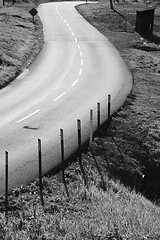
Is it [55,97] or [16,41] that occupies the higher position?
[55,97]

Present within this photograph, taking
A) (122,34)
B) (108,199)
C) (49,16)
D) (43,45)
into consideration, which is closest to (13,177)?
(108,199)

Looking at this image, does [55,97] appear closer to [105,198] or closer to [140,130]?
[140,130]

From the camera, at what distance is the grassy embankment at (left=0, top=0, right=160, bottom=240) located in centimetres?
971

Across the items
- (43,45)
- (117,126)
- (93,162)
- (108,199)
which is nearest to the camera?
(108,199)

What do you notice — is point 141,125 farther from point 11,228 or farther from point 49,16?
point 49,16

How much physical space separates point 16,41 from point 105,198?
2301 cm

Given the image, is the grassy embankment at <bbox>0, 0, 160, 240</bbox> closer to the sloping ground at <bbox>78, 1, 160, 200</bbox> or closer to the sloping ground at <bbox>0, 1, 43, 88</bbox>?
the sloping ground at <bbox>78, 1, 160, 200</bbox>

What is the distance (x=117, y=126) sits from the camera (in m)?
16.8

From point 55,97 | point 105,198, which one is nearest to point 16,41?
point 55,97

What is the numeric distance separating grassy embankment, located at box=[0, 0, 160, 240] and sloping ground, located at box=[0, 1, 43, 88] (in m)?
8.44

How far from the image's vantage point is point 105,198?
11562 millimetres

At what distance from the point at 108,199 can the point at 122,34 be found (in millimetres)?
32286

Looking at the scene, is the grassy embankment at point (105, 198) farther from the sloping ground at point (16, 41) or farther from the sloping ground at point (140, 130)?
the sloping ground at point (16, 41)

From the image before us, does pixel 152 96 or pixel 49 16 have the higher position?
pixel 152 96
